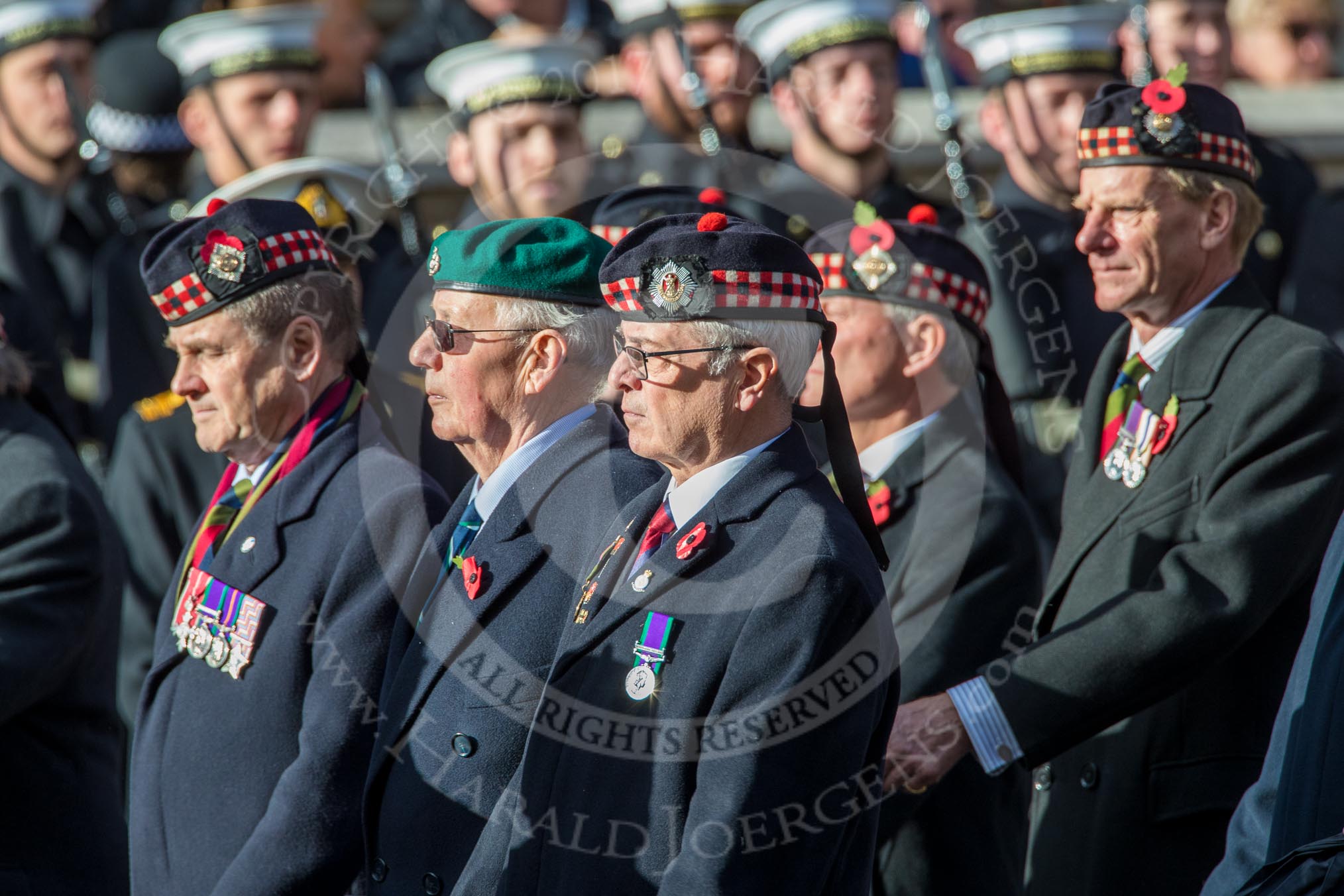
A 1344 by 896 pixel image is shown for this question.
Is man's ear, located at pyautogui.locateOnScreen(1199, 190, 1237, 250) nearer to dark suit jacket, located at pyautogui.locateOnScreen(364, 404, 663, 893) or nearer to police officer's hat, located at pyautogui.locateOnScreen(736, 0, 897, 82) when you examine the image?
dark suit jacket, located at pyautogui.locateOnScreen(364, 404, 663, 893)

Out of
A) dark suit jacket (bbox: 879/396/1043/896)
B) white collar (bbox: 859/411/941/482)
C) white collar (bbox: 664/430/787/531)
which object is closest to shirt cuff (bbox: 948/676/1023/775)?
dark suit jacket (bbox: 879/396/1043/896)

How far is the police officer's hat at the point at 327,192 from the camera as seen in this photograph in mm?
6016

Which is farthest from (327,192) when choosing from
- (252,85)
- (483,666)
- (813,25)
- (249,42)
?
(483,666)

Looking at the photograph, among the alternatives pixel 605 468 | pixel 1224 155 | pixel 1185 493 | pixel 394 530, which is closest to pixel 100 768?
pixel 394 530

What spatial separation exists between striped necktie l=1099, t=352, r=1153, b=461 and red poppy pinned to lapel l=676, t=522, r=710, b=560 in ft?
5.05

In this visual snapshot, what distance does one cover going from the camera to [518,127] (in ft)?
21.9

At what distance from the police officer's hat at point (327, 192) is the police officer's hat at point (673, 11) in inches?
64.5

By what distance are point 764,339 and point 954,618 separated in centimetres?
117

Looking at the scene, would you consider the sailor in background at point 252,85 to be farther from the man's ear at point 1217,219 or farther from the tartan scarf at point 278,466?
the man's ear at point 1217,219

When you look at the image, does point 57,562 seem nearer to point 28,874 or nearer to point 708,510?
point 28,874

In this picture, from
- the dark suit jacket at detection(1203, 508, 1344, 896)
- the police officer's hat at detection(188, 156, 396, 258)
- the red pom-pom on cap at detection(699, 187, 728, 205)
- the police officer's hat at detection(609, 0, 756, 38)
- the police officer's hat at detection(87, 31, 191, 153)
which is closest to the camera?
the dark suit jacket at detection(1203, 508, 1344, 896)

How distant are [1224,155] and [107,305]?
4.19m

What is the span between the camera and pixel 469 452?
3.95 meters

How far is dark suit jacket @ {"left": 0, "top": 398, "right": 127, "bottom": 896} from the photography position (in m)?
4.40
